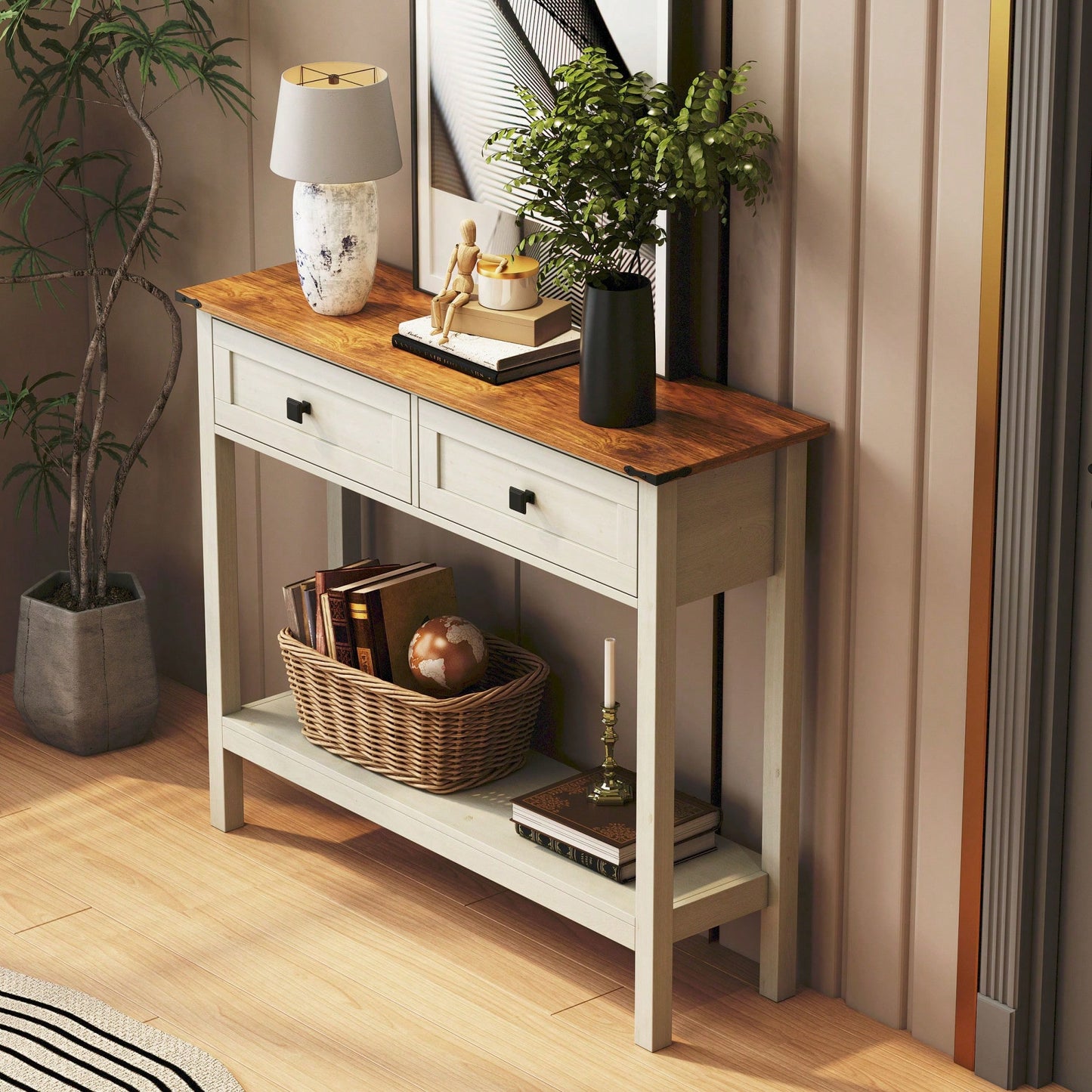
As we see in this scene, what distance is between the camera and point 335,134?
276 cm

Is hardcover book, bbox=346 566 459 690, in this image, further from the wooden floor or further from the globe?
the wooden floor

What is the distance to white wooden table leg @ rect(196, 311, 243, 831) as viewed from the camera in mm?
3068

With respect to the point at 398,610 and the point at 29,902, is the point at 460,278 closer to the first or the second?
the point at 398,610

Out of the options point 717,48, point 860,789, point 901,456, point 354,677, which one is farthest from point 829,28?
point 354,677

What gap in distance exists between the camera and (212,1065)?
8.31ft

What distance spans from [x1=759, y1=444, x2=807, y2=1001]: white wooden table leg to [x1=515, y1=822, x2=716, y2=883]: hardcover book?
0.33 ft

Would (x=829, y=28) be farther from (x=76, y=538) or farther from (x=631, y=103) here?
(x=76, y=538)

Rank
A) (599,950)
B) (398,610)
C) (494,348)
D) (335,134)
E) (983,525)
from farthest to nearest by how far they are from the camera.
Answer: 1. (398,610)
2. (599,950)
3. (335,134)
4. (494,348)
5. (983,525)

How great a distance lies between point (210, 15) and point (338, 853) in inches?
62.7

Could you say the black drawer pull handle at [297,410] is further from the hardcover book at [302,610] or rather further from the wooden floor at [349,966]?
the wooden floor at [349,966]

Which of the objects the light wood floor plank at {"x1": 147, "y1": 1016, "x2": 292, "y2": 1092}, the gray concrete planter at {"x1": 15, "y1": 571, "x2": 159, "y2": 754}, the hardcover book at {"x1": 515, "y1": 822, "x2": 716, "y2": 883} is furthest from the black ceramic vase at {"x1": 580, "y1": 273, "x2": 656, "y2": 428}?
the gray concrete planter at {"x1": 15, "y1": 571, "x2": 159, "y2": 754}

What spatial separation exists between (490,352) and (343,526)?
2.66ft

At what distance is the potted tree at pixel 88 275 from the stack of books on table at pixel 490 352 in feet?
2.70

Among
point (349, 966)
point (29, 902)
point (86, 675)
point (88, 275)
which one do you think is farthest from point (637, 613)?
point (88, 275)
